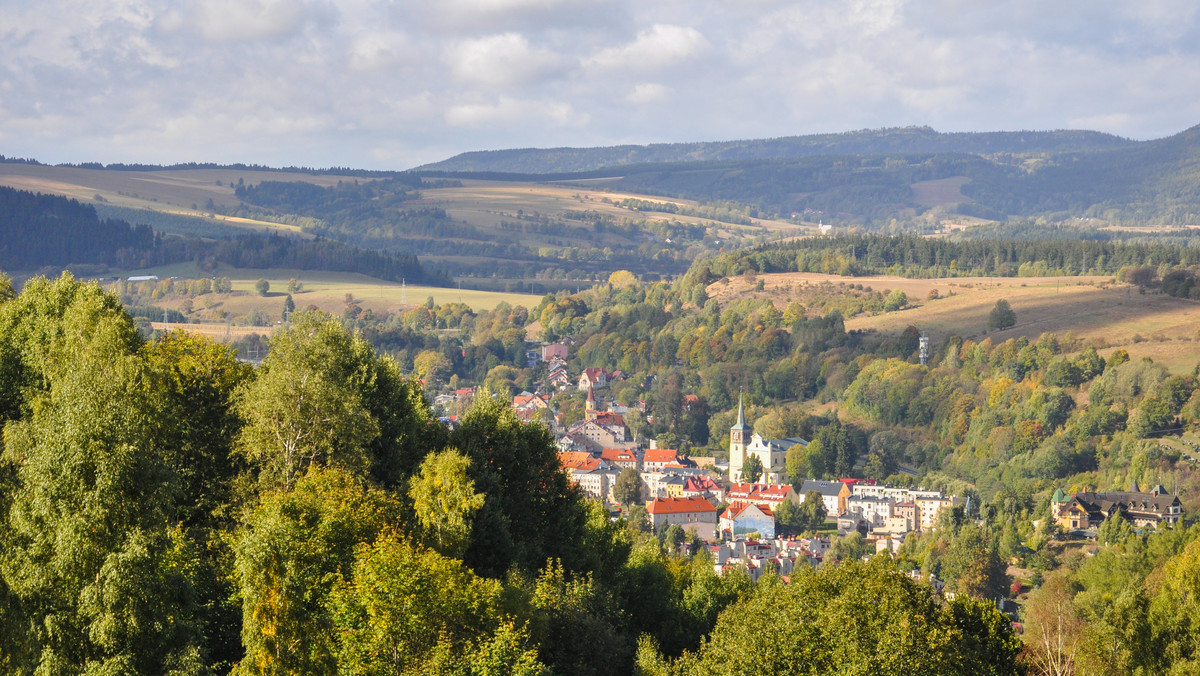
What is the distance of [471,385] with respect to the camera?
195125 millimetres

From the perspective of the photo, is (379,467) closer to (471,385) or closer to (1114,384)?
Answer: (1114,384)

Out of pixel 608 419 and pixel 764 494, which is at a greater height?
pixel 764 494

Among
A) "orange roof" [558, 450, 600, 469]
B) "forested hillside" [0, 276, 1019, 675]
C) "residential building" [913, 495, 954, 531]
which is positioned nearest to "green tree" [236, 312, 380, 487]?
"forested hillside" [0, 276, 1019, 675]

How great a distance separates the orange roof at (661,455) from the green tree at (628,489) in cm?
1935

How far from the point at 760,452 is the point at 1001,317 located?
4609 cm

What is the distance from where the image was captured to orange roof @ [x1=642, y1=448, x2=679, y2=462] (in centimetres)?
15075

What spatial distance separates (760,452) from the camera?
495 ft

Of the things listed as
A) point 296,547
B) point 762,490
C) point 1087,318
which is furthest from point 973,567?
point 1087,318

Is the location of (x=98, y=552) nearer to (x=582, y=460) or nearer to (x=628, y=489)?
(x=628, y=489)

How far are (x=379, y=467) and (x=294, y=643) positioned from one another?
492 inches

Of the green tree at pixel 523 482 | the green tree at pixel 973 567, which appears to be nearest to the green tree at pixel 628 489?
the green tree at pixel 973 567

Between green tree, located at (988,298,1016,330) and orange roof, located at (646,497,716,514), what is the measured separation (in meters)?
68.9

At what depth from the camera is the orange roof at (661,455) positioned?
495ft

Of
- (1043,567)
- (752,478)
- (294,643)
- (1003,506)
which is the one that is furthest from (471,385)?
(294,643)
